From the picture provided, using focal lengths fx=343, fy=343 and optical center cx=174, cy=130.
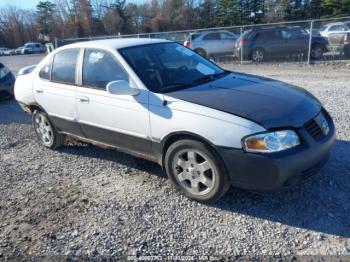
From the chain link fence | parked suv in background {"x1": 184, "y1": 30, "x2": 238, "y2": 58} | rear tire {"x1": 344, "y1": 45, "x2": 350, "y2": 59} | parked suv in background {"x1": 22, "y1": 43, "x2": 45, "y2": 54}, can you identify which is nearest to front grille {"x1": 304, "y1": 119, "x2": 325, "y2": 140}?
the chain link fence

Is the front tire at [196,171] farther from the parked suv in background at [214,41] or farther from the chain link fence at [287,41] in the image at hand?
the parked suv in background at [214,41]

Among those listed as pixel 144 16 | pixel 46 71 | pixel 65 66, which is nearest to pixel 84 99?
pixel 65 66

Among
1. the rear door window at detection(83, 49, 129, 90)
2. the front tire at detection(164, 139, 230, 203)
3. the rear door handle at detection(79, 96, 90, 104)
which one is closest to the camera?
the front tire at detection(164, 139, 230, 203)

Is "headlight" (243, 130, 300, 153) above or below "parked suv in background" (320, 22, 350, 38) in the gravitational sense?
below

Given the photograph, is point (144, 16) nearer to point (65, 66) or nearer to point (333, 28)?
point (333, 28)

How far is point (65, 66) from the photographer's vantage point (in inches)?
193

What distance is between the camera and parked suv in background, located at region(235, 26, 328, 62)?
15000 millimetres

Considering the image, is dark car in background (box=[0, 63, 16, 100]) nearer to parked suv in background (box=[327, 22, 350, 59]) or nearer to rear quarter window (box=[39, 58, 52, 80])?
rear quarter window (box=[39, 58, 52, 80])

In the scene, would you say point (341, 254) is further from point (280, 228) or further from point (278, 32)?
point (278, 32)

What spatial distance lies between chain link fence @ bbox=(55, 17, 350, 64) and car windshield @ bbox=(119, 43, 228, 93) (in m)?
10.9

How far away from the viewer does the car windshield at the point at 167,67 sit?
4.04 meters

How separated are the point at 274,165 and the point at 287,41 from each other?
535 inches

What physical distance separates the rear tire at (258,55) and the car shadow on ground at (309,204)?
41.7 feet

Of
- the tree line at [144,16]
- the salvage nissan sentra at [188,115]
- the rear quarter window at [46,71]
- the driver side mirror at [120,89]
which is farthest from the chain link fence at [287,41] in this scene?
the tree line at [144,16]
